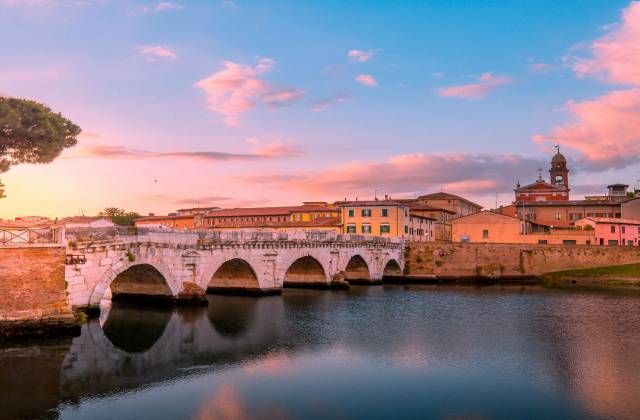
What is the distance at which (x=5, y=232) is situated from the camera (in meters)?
30.4

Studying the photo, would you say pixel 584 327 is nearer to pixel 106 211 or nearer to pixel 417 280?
pixel 417 280

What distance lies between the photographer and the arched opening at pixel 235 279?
168 feet

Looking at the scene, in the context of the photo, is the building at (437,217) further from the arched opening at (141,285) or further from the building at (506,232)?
the arched opening at (141,285)

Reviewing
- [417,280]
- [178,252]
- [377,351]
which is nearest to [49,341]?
[178,252]

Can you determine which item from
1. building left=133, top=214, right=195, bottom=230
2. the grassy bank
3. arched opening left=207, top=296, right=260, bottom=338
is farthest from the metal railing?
building left=133, top=214, right=195, bottom=230

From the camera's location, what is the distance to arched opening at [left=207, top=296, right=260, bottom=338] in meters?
35.8

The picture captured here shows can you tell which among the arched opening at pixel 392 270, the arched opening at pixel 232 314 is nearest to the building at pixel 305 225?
the arched opening at pixel 392 270

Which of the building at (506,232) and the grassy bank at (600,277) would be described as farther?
the building at (506,232)

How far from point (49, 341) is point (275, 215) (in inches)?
3101

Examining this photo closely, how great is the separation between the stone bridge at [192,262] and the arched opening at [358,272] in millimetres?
3205

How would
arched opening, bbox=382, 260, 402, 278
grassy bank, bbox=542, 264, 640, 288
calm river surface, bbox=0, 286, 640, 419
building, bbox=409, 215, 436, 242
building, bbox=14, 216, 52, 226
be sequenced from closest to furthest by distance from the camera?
1. calm river surface, bbox=0, 286, 640, 419
2. building, bbox=14, 216, 52, 226
3. grassy bank, bbox=542, 264, 640, 288
4. arched opening, bbox=382, 260, 402, 278
5. building, bbox=409, 215, 436, 242

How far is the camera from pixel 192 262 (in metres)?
42.8

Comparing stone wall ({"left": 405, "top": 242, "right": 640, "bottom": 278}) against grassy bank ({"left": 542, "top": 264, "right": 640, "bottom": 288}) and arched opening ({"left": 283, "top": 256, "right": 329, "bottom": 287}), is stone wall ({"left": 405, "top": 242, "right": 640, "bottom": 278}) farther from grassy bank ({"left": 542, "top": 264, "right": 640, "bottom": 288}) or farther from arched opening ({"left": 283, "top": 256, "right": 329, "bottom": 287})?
arched opening ({"left": 283, "top": 256, "right": 329, "bottom": 287})

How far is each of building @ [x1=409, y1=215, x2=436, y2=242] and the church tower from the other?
41.2 metres
